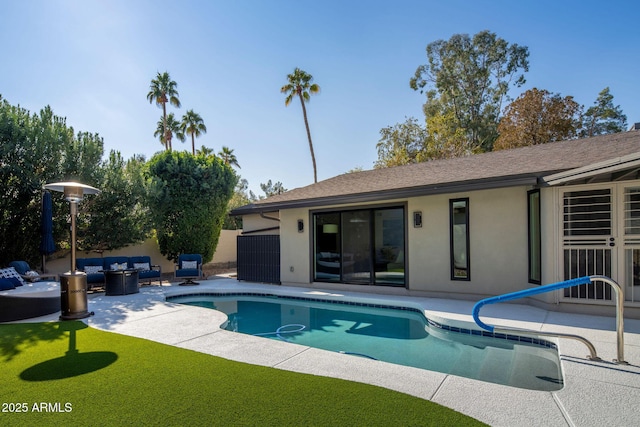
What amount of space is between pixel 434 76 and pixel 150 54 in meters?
27.5

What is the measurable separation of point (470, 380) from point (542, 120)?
24.3m

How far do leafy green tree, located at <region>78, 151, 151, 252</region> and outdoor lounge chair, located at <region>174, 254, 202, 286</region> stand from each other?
2392 millimetres

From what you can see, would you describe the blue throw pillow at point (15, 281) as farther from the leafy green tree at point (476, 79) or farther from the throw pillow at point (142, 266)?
the leafy green tree at point (476, 79)

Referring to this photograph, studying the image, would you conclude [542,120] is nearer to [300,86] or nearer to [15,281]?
[300,86]

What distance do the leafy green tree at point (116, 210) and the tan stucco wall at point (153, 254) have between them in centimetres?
96

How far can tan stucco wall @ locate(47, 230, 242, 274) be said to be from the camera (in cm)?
1311

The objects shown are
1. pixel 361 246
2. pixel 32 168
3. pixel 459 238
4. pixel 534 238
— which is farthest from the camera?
pixel 32 168

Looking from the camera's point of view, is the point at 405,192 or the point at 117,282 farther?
the point at 117,282

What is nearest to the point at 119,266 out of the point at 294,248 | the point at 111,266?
the point at 111,266

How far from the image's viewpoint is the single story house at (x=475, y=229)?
670cm

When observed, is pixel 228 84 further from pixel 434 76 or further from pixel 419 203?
pixel 434 76

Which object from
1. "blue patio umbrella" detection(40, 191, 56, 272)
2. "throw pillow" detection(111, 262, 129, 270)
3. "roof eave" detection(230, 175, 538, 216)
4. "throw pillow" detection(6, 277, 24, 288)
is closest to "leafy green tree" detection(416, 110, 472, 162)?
"roof eave" detection(230, 175, 538, 216)

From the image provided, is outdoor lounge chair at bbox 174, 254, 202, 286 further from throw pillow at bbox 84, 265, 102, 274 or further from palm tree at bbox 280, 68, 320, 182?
palm tree at bbox 280, 68, 320, 182

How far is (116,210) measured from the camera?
1309 cm
